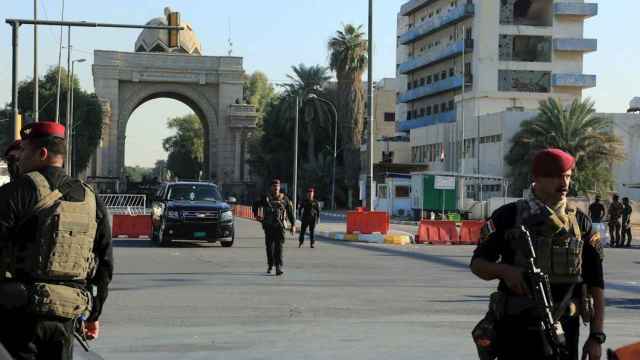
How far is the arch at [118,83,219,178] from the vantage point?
349 ft

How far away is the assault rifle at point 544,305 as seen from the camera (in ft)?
17.3

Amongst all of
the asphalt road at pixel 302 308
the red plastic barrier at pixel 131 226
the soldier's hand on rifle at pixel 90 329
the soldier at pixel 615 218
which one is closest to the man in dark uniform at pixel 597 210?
the soldier at pixel 615 218

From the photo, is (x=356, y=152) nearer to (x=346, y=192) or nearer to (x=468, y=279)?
(x=346, y=192)

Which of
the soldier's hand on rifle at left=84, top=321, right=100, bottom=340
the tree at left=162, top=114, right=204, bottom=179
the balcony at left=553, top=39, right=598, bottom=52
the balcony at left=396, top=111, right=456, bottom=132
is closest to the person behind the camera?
the soldier's hand on rifle at left=84, top=321, right=100, bottom=340

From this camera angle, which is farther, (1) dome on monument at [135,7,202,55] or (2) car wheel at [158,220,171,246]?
(1) dome on monument at [135,7,202,55]

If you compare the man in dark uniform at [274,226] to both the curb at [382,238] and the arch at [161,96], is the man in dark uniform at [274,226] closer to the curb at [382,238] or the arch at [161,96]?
the curb at [382,238]

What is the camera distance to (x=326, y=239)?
1528 inches

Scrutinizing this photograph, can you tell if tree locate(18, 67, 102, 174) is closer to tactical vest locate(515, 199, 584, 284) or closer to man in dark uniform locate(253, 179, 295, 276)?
man in dark uniform locate(253, 179, 295, 276)

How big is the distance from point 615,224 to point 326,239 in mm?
9469

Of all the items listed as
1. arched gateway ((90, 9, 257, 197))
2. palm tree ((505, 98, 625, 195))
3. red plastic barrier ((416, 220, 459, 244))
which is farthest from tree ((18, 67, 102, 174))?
red plastic barrier ((416, 220, 459, 244))

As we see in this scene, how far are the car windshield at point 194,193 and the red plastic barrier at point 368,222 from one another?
736 centimetres

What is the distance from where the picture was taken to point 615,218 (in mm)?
37250

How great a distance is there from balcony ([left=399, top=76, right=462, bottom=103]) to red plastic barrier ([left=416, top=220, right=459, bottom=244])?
172 ft

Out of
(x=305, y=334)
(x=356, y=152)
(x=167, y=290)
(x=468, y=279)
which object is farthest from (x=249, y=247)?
(x=356, y=152)
